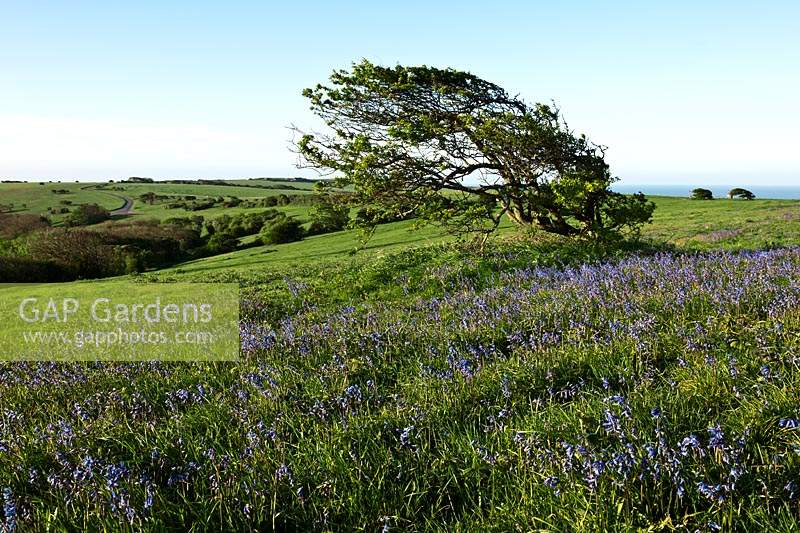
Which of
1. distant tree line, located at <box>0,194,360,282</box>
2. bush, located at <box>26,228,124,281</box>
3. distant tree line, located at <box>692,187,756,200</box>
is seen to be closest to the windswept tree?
distant tree line, located at <box>0,194,360,282</box>

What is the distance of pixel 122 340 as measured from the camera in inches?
352

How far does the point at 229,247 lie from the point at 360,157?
1217 inches

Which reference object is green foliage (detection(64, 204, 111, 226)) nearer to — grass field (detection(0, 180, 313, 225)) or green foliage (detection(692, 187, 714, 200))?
grass field (detection(0, 180, 313, 225))

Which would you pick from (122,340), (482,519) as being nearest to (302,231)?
(122,340)

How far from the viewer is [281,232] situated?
142 feet

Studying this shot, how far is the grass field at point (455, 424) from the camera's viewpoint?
317 cm

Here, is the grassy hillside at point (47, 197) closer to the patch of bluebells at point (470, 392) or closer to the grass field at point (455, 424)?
the patch of bluebells at point (470, 392)

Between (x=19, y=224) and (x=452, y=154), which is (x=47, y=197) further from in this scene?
(x=452, y=154)

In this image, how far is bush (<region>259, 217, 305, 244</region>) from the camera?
42.9 meters

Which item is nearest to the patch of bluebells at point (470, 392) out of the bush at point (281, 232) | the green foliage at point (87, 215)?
the bush at point (281, 232)

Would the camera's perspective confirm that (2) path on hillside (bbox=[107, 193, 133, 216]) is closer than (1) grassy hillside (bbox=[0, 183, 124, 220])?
Yes

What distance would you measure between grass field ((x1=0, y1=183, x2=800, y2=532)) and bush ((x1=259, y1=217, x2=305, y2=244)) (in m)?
35.5

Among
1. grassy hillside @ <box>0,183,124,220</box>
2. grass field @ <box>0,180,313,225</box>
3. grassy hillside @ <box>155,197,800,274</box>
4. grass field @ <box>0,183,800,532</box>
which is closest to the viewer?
grass field @ <box>0,183,800,532</box>

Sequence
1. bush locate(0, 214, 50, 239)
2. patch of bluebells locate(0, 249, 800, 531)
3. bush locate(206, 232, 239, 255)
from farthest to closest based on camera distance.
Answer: bush locate(0, 214, 50, 239), bush locate(206, 232, 239, 255), patch of bluebells locate(0, 249, 800, 531)
